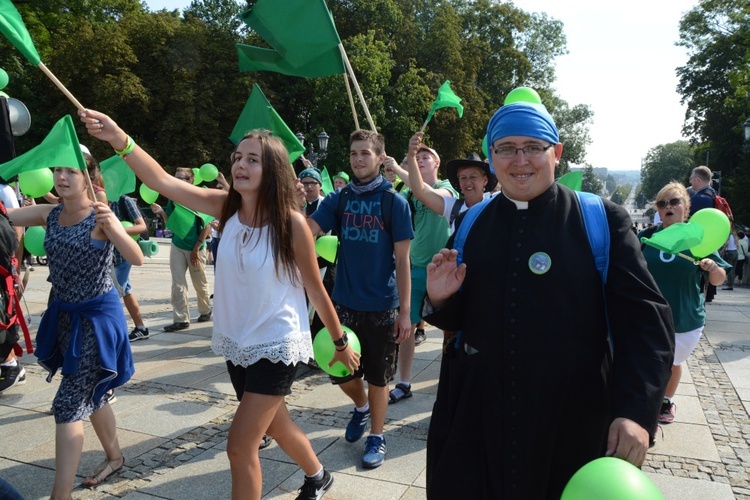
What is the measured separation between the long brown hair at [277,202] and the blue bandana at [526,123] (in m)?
1.17

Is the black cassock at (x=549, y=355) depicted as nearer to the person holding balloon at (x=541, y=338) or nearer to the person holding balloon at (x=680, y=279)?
the person holding balloon at (x=541, y=338)

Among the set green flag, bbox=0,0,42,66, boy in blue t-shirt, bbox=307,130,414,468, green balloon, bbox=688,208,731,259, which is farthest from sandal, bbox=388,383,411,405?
green flag, bbox=0,0,42,66

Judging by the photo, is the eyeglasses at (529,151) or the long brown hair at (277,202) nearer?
the eyeglasses at (529,151)

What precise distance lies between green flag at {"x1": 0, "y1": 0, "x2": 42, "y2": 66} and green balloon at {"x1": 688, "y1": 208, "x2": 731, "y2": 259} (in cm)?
428

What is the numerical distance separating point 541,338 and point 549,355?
6cm

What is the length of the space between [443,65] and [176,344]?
89.7 feet

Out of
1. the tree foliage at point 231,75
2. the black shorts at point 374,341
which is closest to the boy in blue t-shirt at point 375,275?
the black shorts at point 374,341

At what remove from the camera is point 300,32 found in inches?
159

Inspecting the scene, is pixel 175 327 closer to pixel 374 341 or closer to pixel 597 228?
pixel 374 341

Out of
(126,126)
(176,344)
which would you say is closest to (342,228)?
(176,344)

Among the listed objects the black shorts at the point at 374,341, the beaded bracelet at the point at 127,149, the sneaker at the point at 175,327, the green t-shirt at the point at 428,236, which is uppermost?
the beaded bracelet at the point at 127,149

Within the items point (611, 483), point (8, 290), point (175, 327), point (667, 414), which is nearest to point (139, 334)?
point (175, 327)

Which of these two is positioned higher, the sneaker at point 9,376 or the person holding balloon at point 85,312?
the person holding balloon at point 85,312

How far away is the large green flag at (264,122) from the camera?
170 inches
